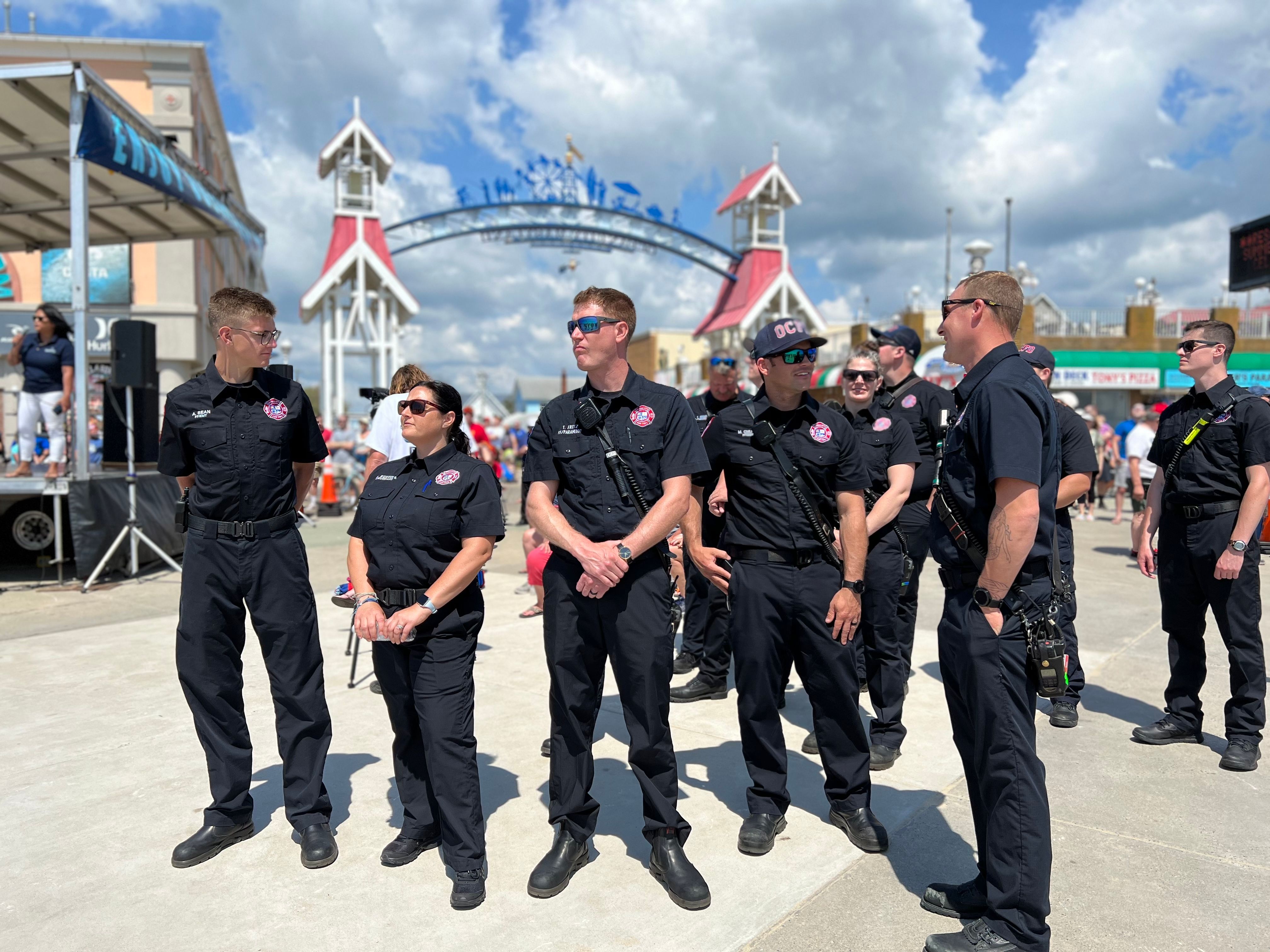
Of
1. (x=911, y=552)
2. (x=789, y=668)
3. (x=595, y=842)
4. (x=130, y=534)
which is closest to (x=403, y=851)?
(x=595, y=842)

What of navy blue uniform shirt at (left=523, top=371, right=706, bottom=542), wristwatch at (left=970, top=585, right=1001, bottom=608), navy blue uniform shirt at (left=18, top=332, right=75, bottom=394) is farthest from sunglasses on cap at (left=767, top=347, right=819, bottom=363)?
navy blue uniform shirt at (left=18, top=332, right=75, bottom=394)

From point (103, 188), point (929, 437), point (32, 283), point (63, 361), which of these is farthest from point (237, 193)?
point (929, 437)

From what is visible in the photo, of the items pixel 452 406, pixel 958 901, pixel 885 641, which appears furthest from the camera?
pixel 885 641

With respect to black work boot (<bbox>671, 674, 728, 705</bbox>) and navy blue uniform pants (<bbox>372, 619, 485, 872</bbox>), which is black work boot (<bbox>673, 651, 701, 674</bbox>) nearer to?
black work boot (<bbox>671, 674, 728, 705</bbox>)

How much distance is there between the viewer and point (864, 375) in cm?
450

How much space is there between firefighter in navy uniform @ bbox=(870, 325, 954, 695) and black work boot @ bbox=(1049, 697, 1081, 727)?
2.81 ft

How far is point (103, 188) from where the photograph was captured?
10.7 meters

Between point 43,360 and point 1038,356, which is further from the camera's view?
point 43,360

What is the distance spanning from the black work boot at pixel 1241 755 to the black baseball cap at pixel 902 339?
2549 mm

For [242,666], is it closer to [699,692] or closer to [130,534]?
[699,692]

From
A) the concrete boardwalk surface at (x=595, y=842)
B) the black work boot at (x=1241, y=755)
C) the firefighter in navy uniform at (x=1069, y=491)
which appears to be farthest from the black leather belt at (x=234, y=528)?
the black work boot at (x=1241, y=755)

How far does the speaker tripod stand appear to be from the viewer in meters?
8.35

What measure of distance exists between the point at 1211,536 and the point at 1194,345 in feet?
3.25

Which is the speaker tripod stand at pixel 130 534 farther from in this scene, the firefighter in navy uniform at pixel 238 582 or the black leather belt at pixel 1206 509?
the black leather belt at pixel 1206 509
